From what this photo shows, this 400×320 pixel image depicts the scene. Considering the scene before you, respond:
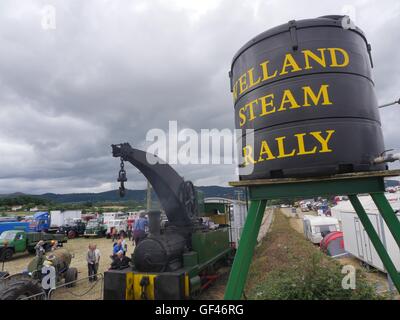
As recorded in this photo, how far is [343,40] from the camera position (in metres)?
3.45

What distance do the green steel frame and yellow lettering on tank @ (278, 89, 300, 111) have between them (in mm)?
883

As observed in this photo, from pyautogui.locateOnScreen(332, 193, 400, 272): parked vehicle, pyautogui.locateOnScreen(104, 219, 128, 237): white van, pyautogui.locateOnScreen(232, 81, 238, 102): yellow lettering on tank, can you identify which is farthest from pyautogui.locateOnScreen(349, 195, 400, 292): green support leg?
pyautogui.locateOnScreen(104, 219, 128, 237): white van

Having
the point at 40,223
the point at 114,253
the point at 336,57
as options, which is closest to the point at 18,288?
the point at 114,253

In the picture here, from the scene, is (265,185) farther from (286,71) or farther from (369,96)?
(369,96)

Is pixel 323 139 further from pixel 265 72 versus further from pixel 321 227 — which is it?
pixel 321 227

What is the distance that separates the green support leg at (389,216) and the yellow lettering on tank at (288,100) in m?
1.40

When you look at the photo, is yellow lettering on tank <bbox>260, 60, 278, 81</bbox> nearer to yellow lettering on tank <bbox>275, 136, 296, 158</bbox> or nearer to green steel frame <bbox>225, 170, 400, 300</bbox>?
yellow lettering on tank <bbox>275, 136, 296, 158</bbox>

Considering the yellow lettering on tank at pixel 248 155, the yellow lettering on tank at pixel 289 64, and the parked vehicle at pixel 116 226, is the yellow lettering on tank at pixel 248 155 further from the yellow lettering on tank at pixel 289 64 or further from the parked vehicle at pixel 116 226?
the parked vehicle at pixel 116 226

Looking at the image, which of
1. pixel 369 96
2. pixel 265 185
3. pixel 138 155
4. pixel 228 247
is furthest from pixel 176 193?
pixel 369 96

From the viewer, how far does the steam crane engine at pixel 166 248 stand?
7.41m

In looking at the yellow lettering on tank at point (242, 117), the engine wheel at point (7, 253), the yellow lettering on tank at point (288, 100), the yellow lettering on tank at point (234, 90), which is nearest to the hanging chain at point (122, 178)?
the yellow lettering on tank at point (234, 90)

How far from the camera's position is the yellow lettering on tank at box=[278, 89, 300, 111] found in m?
3.32

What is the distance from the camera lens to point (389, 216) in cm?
319
